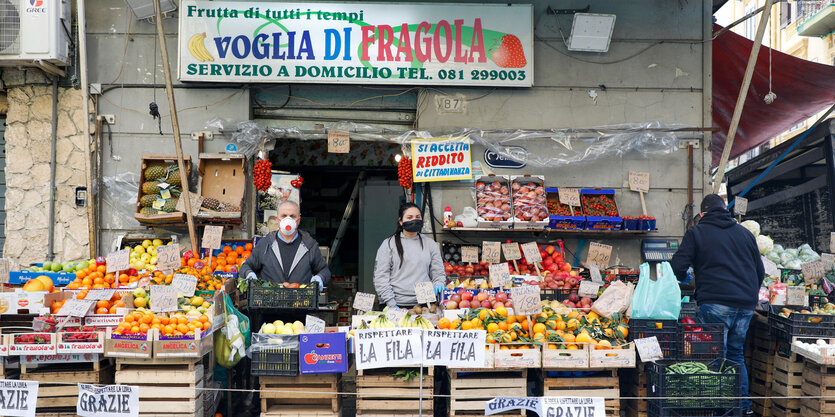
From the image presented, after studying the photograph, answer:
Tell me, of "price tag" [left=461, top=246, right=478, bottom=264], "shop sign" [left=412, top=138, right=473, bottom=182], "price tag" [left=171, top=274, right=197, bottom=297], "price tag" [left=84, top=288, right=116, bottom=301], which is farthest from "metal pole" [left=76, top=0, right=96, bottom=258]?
"price tag" [left=461, top=246, right=478, bottom=264]

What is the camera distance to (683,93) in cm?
852

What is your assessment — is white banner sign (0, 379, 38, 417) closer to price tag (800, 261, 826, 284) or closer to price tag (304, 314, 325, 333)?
price tag (304, 314, 325, 333)

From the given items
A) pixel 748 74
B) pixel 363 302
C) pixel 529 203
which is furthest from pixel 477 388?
pixel 748 74

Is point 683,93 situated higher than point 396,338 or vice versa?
point 683,93

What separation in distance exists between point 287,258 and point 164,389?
1.81m

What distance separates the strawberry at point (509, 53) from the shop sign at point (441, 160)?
42.0 inches

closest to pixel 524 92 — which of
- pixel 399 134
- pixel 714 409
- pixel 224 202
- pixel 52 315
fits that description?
pixel 399 134

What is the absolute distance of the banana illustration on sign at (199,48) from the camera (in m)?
8.02

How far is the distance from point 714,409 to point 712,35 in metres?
5.31

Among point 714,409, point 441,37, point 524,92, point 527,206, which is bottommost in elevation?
point 714,409

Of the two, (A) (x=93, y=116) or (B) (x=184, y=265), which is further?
(A) (x=93, y=116)

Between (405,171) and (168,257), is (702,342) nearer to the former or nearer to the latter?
(405,171)

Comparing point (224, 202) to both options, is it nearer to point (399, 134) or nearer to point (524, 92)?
point (399, 134)

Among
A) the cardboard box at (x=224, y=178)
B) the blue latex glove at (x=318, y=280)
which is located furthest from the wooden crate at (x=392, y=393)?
the cardboard box at (x=224, y=178)
